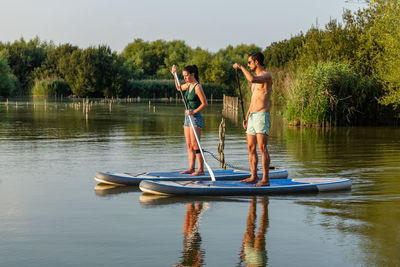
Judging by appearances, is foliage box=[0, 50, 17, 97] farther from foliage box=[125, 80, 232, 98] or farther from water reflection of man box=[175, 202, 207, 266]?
water reflection of man box=[175, 202, 207, 266]

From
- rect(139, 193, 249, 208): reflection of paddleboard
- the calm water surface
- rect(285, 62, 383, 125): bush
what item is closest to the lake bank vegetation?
rect(285, 62, 383, 125): bush

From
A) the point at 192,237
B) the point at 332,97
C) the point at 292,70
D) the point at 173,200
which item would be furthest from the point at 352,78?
the point at 192,237

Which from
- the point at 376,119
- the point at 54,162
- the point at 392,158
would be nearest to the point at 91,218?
the point at 54,162

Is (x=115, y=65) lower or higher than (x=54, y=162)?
higher

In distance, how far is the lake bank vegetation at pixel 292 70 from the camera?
102ft

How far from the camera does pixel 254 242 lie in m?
7.52

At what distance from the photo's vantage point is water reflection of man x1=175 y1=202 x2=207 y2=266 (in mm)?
6691

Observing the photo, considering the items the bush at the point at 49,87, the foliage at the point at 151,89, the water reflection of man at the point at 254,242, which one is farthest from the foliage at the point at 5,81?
the water reflection of man at the point at 254,242

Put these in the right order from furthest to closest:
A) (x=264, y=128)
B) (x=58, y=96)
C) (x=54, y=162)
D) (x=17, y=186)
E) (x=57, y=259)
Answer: (x=58, y=96) → (x=54, y=162) → (x=17, y=186) → (x=264, y=128) → (x=57, y=259)

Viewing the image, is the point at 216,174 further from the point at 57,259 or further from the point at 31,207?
the point at 57,259

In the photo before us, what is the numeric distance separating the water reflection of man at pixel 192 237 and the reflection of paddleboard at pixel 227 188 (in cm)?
50

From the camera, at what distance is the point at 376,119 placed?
3356cm

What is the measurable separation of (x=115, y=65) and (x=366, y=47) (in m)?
69.1

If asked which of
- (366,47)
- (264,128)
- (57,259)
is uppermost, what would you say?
(366,47)
